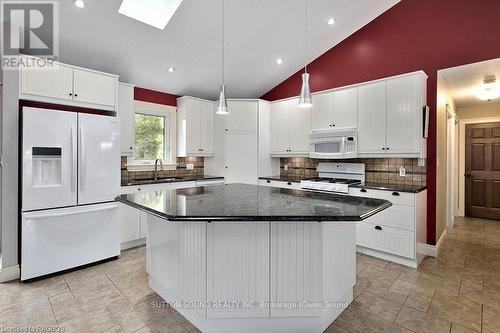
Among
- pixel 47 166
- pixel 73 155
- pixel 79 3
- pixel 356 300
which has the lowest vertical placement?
pixel 356 300

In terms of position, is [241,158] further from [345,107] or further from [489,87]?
[489,87]

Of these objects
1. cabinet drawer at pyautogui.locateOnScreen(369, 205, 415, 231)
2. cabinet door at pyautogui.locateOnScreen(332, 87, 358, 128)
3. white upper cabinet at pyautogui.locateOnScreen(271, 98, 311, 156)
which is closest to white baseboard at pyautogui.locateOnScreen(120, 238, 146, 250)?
white upper cabinet at pyautogui.locateOnScreen(271, 98, 311, 156)

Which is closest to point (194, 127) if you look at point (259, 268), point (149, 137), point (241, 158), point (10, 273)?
point (149, 137)

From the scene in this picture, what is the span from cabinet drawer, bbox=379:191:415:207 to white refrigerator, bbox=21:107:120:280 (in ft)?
11.2

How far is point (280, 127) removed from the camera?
491cm

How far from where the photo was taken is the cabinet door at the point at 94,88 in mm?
3070

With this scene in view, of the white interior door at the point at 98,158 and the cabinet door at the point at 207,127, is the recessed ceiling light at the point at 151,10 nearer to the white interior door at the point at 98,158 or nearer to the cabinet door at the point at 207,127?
the white interior door at the point at 98,158

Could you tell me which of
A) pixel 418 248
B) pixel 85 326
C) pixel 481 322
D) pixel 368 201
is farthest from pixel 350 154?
pixel 85 326

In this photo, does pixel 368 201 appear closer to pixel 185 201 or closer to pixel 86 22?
pixel 185 201

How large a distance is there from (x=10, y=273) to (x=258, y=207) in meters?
2.84

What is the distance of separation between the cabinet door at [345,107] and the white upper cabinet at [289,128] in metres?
0.50

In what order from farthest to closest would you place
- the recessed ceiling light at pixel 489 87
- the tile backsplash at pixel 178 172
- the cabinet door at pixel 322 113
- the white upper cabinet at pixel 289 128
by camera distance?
1. the white upper cabinet at pixel 289 128
2. the cabinet door at pixel 322 113
3. the tile backsplash at pixel 178 172
4. the recessed ceiling light at pixel 489 87

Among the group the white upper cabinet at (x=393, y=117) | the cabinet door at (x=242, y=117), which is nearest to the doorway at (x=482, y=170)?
the white upper cabinet at (x=393, y=117)

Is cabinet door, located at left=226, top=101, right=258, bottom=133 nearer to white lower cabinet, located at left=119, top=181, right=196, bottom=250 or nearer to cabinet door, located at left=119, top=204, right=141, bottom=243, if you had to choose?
white lower cabinet, located at left=119, top=181, right=196, bottom=250
